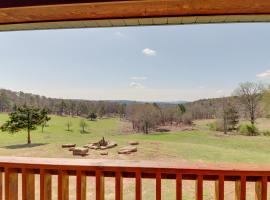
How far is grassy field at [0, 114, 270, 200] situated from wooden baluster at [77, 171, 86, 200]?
255 cm

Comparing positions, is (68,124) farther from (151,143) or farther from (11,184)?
(11,184)

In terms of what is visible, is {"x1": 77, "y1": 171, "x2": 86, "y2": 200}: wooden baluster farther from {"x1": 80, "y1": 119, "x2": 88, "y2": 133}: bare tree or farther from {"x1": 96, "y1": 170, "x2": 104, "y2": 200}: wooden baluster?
{"x1": 80, "y1": 119, "x2": 88, "y2": 133}: bare tree

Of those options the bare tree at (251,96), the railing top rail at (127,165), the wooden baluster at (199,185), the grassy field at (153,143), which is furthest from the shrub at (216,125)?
the wooden baluster at (199,185)

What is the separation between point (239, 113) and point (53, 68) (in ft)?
18.0

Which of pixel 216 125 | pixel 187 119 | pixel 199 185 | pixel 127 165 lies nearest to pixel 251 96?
pixel 216 125

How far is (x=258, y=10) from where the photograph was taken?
137cm

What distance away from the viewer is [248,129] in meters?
4.01

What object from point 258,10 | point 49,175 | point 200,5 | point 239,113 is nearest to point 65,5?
point 200,5

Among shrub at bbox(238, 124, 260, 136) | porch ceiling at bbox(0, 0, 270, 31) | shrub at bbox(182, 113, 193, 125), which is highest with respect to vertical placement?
porch ceiling at bbox(0, 0, 270, 31)

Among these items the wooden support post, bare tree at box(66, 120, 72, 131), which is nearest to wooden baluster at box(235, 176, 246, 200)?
the wooden support post

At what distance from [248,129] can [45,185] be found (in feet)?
12.2

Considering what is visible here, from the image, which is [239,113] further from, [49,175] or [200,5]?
[49,175]

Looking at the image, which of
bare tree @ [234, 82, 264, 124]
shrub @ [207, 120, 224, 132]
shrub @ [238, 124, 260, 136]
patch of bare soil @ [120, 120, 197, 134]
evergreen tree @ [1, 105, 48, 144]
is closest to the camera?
bare tree @ [234, 82, 264, 124]

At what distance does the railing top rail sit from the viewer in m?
1.15
